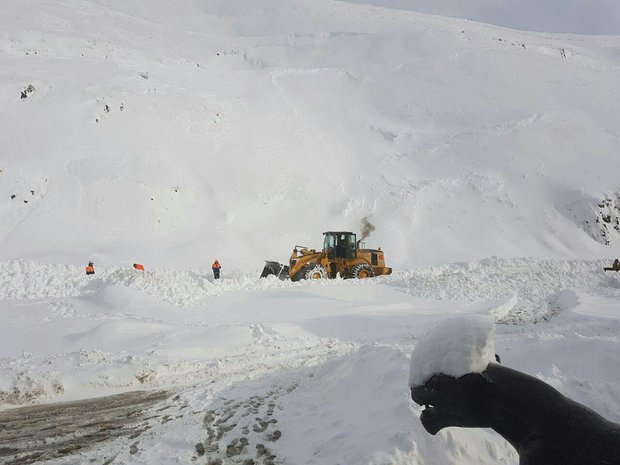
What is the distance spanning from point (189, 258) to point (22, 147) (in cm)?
1181

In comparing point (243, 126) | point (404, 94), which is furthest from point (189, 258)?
point (404, 94)

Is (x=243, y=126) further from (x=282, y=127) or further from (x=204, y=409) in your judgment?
(x=204, y=409)

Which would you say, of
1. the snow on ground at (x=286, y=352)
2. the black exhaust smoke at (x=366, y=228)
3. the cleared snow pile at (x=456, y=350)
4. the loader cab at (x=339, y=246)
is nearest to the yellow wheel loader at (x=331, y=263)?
the loader cab at (x=339, y=246)

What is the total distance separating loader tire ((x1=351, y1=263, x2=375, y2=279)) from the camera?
16906mm

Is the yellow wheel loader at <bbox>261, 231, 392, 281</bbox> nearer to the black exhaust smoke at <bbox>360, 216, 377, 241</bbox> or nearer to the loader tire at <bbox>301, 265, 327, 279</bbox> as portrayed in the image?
the loader tire at <bbox>301, 265, 327, 279</bbox>

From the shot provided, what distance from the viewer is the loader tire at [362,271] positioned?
666 inches

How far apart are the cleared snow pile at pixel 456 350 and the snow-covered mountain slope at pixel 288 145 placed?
736 inches

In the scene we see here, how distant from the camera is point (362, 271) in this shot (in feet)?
56.7

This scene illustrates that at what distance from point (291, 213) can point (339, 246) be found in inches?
374

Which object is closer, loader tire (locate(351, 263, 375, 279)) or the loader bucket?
the loader bucket

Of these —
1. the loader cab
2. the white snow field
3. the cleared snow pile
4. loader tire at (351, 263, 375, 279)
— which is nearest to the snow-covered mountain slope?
the white snow field

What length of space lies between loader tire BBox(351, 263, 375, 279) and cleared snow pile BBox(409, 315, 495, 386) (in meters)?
14.7

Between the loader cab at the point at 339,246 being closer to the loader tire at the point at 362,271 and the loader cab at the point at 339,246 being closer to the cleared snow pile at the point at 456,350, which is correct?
the loader tire at the point at 362,271

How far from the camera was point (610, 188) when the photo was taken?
29.2 metres
